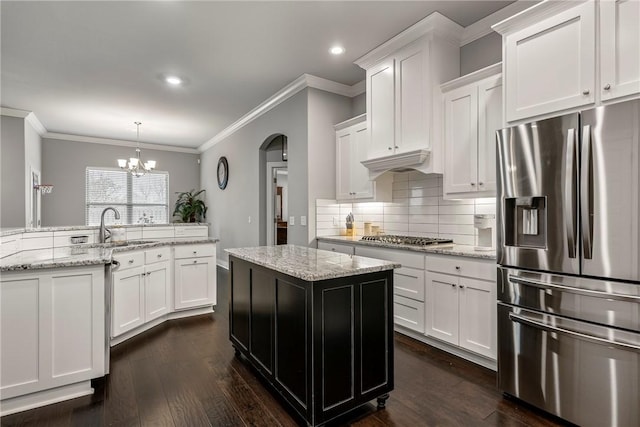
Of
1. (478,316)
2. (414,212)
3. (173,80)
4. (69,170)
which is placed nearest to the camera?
(478,316)

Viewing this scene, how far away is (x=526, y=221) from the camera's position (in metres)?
2.03

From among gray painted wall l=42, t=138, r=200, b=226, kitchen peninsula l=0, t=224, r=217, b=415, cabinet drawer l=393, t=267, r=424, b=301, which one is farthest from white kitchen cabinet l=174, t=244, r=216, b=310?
gray painted wall l=42, t=138, r=200, b=226

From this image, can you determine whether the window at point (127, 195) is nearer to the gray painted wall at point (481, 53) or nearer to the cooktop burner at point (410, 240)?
the cooktop burner at point (410, 240)

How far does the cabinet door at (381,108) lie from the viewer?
332 cm

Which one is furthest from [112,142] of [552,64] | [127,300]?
[552,64]

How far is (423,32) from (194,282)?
349 cm

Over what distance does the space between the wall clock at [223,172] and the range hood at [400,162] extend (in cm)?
384

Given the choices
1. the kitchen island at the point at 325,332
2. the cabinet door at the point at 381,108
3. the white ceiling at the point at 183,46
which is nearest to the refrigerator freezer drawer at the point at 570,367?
the kitchen island at the point at 325,332

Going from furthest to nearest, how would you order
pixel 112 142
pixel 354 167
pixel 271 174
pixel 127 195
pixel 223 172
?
pixel 127 195 → pixel 112 142 → pixel 223 172 → pixel 271 174 → pixel 354 167

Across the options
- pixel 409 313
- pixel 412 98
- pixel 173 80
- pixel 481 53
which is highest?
pixel 173 80

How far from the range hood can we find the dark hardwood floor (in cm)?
164

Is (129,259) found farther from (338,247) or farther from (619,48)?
(619,48)

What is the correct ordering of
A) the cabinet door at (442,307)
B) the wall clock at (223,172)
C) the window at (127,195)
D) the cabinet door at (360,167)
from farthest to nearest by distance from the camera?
the window at (127,195), the wall clock at (223,172), the cabinet door at (360,167), the cabinet door at (442,307)

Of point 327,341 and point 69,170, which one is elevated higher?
point 69,170
